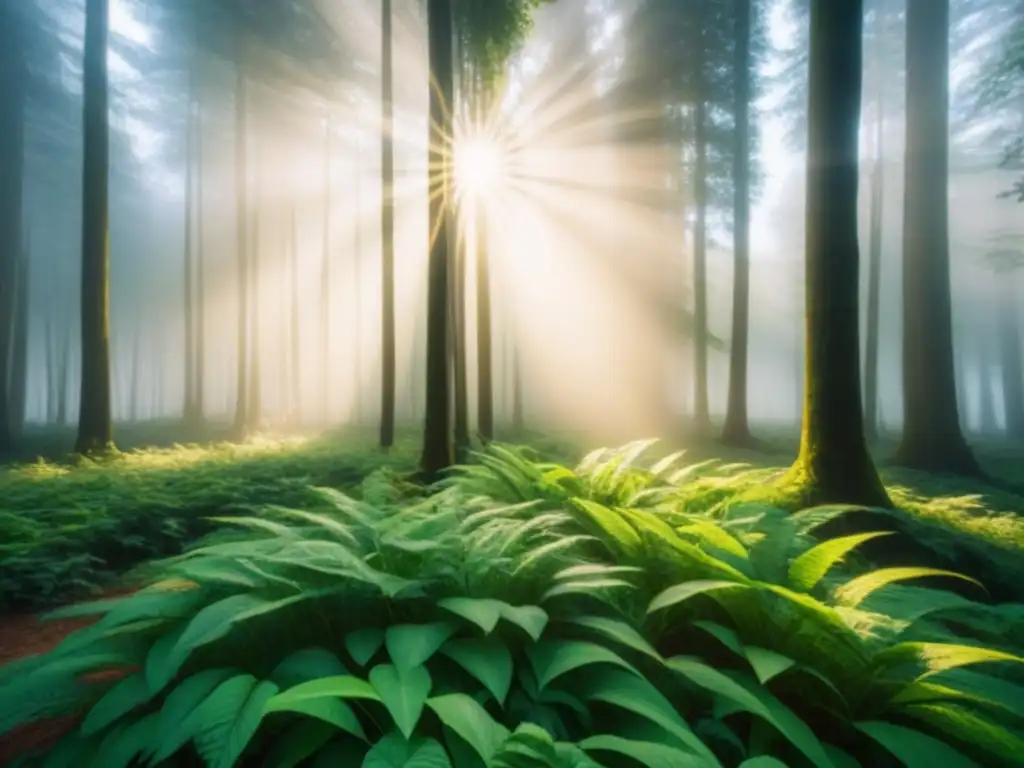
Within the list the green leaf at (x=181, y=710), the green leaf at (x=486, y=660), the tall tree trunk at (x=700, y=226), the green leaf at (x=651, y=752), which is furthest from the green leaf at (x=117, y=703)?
the tall tree trunk at (x=700, y=226)

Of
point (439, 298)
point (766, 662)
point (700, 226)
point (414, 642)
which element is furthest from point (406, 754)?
point (700, 226)

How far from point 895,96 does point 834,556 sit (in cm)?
3091

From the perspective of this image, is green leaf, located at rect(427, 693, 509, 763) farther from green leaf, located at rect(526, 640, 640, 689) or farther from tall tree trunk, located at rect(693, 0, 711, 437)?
tall tree trunk, located at rect(693, 0, 711, 437)

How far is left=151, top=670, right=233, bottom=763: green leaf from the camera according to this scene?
171cm

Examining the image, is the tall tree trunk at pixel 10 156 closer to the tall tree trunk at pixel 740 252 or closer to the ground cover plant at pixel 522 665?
the ground cover plant at pixel 522 665

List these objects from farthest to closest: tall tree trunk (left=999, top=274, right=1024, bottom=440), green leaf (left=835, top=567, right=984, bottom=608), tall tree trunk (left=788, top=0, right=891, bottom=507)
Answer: tall tree trunk (left=999, top=274, right=1024, bottom=440), tall tree trunk (left=788, top=0, right=891, bottom=507), green leaf (left=835, top=567, right=984, bottom=608)

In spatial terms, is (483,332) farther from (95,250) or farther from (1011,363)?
(1011,363)

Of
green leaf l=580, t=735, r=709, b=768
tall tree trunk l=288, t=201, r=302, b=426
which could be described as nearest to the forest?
green leaf l=580, t=735, r=709, b=768

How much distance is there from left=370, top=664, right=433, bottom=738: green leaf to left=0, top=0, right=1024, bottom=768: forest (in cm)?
2

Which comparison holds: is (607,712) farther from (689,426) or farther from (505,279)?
(505,279)

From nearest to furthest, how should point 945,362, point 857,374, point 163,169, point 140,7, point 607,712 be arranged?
point 607,712, point 857,374, point 945,362, point 140,7, point 163,169

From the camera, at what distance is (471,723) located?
1.64m

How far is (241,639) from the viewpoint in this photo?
223 cm

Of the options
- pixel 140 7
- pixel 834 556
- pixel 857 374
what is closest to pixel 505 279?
pixel 140 7
